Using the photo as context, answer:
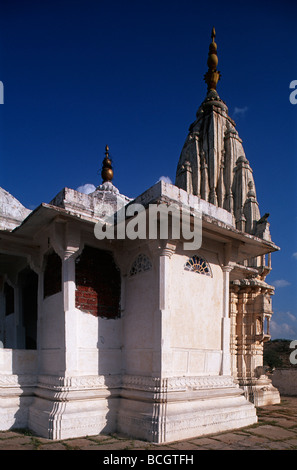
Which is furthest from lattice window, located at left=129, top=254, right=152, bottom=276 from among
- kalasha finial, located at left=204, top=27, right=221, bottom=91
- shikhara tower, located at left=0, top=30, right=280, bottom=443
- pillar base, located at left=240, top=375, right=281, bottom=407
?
kalasha finial, located at left=204, top=27, right=221, bottom=91

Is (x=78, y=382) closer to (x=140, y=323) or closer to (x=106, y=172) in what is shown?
(x=140, y=323)

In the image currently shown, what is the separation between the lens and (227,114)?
23.0 metres

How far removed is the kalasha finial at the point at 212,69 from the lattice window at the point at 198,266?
18.5m

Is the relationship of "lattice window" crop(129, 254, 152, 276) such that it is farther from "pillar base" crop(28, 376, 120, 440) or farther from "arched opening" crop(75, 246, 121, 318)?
"pillar base" crop(28, 376, 120, 440)

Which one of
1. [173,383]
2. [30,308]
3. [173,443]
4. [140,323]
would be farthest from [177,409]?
[30,308]

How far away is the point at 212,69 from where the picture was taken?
23.7m

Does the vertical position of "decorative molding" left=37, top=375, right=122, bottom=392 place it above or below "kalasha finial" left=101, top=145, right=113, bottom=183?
below

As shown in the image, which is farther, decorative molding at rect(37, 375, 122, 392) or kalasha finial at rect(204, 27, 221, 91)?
kalasha finial at rect(204, 27, 221, 91)

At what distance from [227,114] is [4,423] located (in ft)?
67.4

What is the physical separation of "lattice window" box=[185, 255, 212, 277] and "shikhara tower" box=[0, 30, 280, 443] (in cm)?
2

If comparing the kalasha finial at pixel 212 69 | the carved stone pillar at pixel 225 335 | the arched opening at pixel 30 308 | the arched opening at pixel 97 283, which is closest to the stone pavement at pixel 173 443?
the carved stone pillar at pixel 225 335

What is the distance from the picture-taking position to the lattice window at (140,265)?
24.4 feet

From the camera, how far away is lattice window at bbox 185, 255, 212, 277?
25.0 feet
